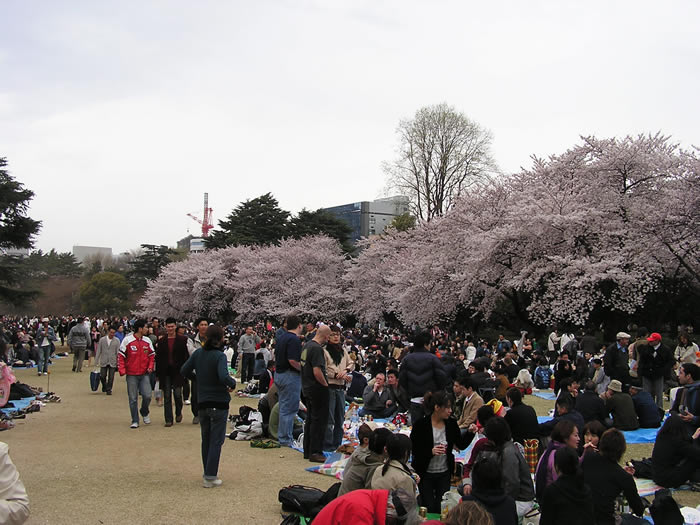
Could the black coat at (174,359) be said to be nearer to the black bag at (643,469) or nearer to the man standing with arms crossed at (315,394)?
the man standing with arms crossed at (315,394)

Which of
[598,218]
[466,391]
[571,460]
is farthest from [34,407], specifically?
[598,218]

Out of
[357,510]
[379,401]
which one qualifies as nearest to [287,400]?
[379,401]

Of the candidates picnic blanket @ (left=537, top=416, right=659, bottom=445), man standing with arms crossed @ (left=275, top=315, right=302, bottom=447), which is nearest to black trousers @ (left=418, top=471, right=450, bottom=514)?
man standing with arms crossed @ (left=275, top=315, right=302, bottom=447)

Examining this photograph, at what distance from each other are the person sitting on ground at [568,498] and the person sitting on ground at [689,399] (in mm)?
3320

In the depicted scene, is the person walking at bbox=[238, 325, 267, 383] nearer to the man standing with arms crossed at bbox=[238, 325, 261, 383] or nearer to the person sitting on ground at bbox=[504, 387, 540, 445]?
the man standing with arms crossed at bbox=[238, 325, 261, 383]

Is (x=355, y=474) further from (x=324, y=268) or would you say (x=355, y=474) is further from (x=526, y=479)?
(x=324, y=268)

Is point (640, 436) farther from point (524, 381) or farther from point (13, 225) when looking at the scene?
point (13, 225)

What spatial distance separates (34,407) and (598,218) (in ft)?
62.9

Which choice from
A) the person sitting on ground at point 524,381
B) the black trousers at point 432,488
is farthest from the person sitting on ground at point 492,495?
the person sitting on ground at point 524,381

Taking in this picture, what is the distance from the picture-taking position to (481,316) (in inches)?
1151

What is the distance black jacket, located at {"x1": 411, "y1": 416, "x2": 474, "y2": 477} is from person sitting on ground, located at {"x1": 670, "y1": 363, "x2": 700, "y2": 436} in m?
3.16

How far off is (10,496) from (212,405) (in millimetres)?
3452

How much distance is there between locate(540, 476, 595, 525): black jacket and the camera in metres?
3.80

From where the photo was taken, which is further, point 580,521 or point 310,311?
point 310,311
